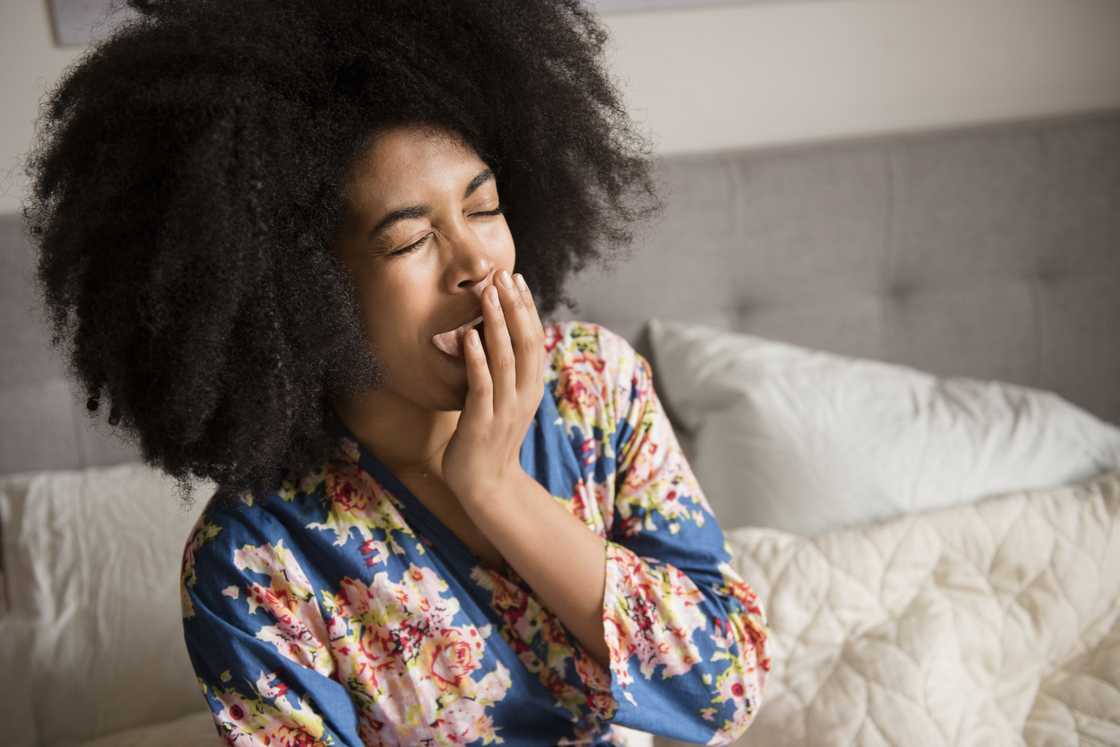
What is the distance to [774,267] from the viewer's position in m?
1.91

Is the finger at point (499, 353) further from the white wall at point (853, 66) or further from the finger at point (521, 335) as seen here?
the white wall at point (853, 66)

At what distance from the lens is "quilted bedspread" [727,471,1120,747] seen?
4.17 feet

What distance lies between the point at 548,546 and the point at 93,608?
2.65 feet

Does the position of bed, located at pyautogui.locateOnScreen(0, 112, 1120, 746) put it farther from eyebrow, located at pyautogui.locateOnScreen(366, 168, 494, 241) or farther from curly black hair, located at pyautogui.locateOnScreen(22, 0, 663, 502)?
eyebrow, located at pyautogui.locateOnScreen(366, 168, 494, 241)

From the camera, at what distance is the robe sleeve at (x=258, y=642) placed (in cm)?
102

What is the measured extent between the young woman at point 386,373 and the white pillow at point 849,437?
50cm

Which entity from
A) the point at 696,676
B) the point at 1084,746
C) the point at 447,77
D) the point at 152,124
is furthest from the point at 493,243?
→ the point at 1084,746

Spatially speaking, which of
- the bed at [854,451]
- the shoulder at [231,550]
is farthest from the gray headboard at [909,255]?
the shoulder at [231,550]

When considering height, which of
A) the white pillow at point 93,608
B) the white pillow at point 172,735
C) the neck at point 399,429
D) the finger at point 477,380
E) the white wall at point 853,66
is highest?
the white wall at point 853,66

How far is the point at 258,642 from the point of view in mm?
1022

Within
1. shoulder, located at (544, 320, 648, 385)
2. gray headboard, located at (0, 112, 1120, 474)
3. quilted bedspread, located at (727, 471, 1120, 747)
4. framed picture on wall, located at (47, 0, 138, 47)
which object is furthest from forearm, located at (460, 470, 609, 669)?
framed picture on wall, located at (47, 0, 138, 47)

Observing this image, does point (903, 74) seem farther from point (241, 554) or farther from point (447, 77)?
point (241, 554)

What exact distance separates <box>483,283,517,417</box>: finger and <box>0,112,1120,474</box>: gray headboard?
2.70ft

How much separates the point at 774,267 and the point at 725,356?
0.25m
